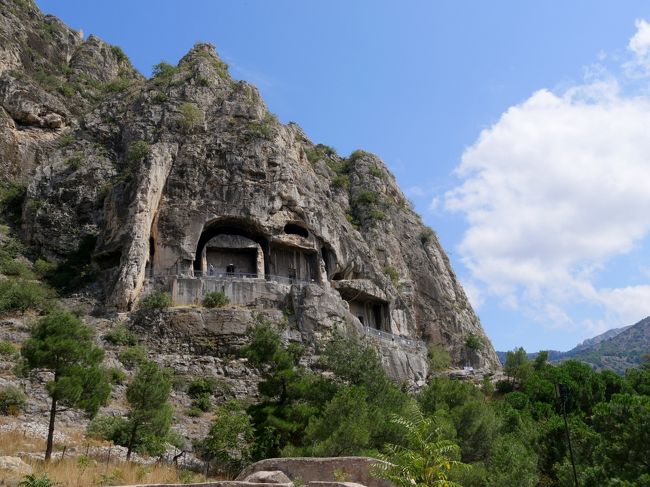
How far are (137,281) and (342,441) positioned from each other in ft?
59.8

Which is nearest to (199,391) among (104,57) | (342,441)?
(342,441)

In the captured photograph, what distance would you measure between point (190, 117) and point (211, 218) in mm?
9159

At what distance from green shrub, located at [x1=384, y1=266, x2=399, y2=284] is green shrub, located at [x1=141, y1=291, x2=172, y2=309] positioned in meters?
19.4

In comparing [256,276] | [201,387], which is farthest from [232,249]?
[201,387]

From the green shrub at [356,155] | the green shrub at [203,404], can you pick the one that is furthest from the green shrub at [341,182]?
the green shrub at [203,404]

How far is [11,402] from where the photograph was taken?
61.0 feet

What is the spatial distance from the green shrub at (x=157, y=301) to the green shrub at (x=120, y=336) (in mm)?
1756

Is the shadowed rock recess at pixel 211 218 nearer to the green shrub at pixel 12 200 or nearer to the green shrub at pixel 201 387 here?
the green shrub at pixel 12 200

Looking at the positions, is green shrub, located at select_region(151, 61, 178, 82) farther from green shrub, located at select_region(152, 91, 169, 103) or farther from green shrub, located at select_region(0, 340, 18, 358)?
green shrub, located at select_region(0, 340, 18, 358)

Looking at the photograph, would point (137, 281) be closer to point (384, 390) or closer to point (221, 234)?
point (221, 234)

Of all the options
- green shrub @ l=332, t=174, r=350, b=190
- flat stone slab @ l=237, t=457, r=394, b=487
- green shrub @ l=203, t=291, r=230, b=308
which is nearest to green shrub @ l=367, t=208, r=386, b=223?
green shrub @ l=332, t=174, r=350, b=190

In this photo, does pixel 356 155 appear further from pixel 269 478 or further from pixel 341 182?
pixel 269 478

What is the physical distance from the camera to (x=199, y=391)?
2547 centimetres

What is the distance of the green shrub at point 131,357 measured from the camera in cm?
2555
